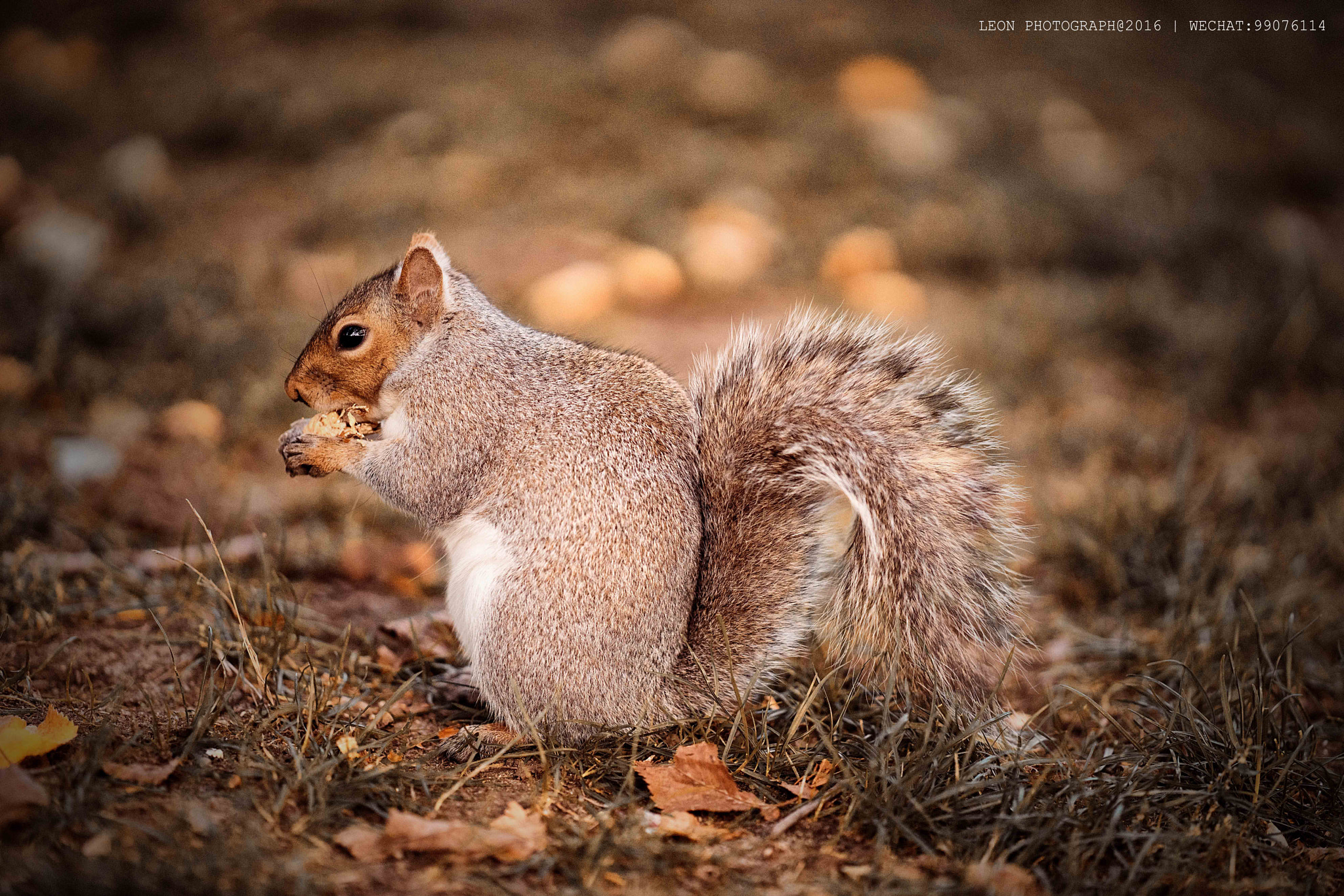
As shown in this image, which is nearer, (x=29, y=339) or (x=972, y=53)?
(x=29, y=339)

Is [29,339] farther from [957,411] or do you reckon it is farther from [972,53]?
[972,53]

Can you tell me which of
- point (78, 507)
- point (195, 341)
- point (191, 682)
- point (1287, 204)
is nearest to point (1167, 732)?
point (191, 682)

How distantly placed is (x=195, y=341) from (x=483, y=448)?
213 cm

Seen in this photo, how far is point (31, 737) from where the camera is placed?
4.88 ft

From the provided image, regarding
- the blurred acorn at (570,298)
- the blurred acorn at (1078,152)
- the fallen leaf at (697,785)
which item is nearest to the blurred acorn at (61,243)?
the blurred acorn at (570,298)

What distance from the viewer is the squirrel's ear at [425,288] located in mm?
2033

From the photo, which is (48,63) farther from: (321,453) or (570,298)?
(321,453)

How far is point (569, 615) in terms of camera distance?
5.70 ft

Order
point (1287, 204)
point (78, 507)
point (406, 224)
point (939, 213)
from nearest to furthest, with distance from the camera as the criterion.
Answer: point (78, 507)
point (406, 224)
point (939, 213)
point (1287, 204)

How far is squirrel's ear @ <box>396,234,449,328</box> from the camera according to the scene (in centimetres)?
203

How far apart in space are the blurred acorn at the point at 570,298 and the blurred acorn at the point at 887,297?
1.20 meters

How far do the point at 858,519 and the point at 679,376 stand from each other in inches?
30.6

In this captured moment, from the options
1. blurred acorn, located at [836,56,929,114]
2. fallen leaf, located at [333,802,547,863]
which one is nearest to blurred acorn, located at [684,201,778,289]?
blurred acorn, located at [836,56,929,114]

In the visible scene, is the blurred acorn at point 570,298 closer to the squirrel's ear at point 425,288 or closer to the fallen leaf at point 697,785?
the squirrel's ear at point 425,288
